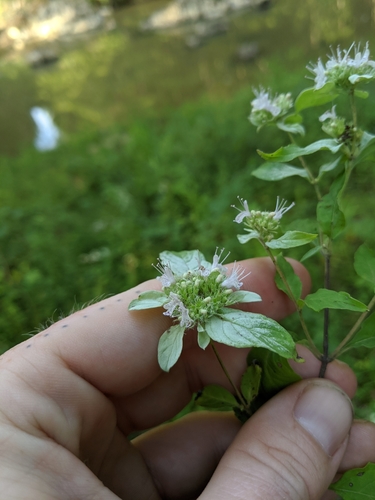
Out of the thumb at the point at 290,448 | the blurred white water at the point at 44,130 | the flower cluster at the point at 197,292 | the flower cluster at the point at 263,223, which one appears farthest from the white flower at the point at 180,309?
the blurred white water at the point at 44,130

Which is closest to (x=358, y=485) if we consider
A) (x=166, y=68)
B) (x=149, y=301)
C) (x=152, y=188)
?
(x=149, y=301)

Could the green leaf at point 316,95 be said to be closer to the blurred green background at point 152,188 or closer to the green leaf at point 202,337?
the green leaf at point 202,337

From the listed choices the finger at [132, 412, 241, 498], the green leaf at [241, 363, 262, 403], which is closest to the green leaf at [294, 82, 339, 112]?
the green leaf at [241, 363, 262, 403]

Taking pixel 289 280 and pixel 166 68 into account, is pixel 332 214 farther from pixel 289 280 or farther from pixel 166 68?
pixel 166 68

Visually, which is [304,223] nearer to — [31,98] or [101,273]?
[101,273]

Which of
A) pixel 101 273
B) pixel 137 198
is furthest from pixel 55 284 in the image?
pixel 137 198

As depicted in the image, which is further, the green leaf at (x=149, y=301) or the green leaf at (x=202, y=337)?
the green leaf at (x=149, y=301)
